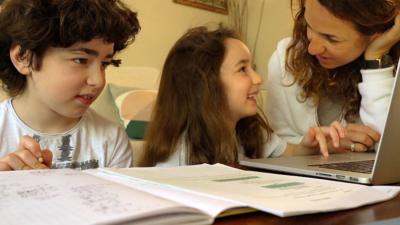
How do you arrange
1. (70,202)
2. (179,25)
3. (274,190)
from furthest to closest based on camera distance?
1. (179,25)
2. (274,190)
3. (70,202)

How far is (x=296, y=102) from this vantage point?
1.38 m

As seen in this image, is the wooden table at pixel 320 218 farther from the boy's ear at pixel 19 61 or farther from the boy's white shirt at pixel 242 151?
the boy's ear at pixel 19 61

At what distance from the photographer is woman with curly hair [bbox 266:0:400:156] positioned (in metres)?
1.15

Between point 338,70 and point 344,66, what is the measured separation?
24 mm

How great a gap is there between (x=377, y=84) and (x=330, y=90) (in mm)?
194

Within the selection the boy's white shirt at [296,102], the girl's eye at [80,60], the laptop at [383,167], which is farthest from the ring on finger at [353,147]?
the girl's eye at [80,60]

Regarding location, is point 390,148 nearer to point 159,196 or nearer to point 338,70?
point 159,196

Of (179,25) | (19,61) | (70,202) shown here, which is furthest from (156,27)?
(70,202)

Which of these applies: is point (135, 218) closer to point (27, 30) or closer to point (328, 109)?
point (27, 30)

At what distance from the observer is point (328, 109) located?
1.39m

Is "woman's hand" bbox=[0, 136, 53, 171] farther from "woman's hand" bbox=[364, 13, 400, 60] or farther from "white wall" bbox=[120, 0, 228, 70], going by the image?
"white wall" bbox=[120, 0, 228, 70]

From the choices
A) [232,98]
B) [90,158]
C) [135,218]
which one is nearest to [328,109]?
[232,98]

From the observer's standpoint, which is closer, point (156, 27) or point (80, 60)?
point (80, 60)

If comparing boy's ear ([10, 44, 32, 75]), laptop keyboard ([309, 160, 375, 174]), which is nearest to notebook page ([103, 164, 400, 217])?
laptop keyboard ([309, 160, 375, 174])
